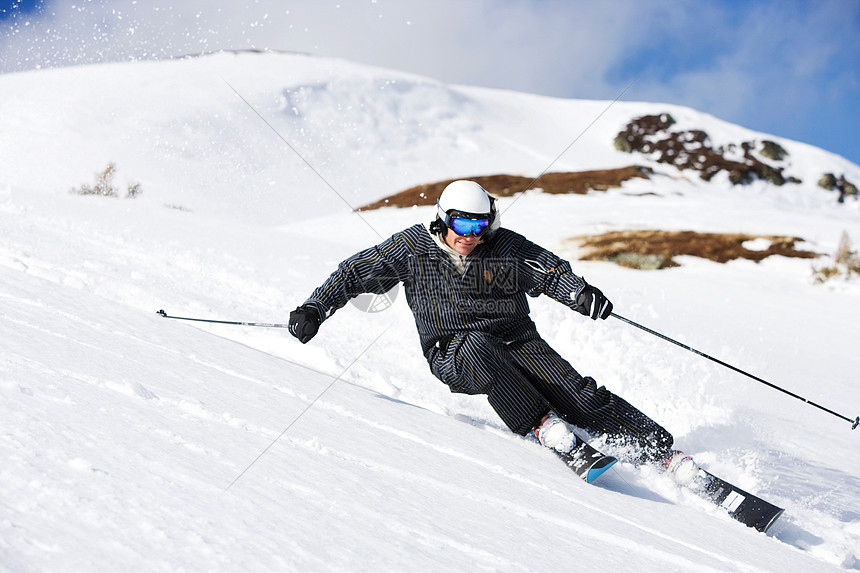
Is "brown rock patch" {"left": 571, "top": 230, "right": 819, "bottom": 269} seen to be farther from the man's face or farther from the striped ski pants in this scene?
the man's face

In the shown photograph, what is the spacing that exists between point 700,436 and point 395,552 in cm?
270

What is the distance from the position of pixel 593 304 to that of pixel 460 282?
25.3 inches

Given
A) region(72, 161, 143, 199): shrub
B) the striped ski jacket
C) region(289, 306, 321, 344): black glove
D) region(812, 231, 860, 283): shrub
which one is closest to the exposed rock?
region(812, 231, 860, 283): shrub

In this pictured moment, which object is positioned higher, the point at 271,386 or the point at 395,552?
the point at 395,552

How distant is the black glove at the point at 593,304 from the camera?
3.02 meters

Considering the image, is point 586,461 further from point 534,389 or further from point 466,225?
point 466,225

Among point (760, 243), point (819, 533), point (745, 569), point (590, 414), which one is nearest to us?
point (745, 569)

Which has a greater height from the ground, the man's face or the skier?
the man's face

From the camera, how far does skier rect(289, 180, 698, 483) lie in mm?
2939

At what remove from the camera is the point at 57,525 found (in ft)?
3.24

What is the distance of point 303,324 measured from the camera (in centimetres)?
296

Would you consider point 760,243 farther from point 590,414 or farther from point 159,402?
point 159,402

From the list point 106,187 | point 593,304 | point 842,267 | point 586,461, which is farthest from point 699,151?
point 586,461

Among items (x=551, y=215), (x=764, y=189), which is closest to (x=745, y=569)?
(x=551, y=215)
